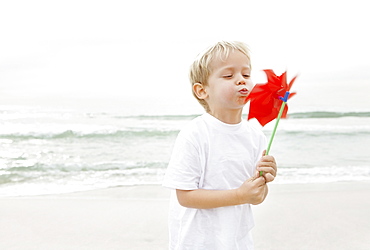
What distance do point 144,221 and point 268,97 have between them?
2508mm

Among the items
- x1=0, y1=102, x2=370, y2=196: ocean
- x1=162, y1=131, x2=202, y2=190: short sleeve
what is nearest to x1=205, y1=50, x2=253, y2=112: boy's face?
x1=162, y1=131, x2=202, y2=190: short sleeve

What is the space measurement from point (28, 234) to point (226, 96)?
2574mm

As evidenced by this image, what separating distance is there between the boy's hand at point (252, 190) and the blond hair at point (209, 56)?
16.0 inches

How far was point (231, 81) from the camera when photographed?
5.30 feet

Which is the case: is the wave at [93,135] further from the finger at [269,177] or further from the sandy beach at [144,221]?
the finger at [269,177]

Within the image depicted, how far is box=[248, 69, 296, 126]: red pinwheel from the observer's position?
1528 millimetres

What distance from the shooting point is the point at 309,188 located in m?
5.15

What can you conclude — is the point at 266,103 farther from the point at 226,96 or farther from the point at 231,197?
the point at 231,197

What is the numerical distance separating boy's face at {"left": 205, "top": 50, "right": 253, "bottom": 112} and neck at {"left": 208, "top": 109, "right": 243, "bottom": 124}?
1.0 inches

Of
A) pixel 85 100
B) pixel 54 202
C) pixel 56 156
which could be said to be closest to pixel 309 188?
pixel 54 202

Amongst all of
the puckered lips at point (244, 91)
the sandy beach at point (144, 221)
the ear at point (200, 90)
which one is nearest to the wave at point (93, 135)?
the sandy beach at point (144, 221)

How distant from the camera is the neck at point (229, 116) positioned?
1684 mm

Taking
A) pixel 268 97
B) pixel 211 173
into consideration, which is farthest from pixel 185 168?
pixel 268 97

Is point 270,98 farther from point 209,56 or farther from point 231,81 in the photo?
point 209,56
